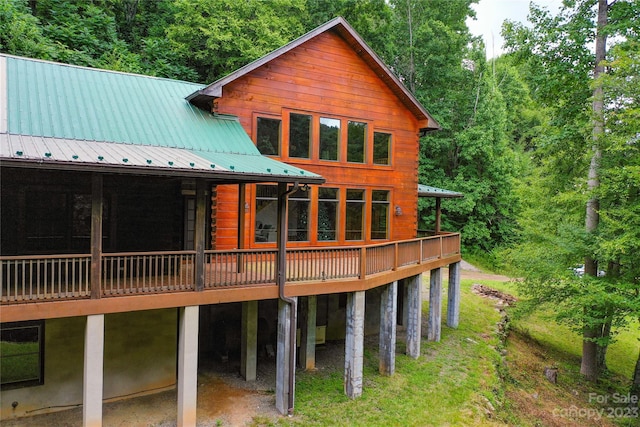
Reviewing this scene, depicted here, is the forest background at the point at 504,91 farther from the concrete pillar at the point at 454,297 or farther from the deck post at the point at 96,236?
the deck post at the point at 96,236

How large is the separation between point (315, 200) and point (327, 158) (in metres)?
1.54

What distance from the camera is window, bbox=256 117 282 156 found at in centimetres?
1316

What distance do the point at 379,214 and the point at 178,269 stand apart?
798cm

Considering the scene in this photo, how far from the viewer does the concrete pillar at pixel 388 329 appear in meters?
12.6

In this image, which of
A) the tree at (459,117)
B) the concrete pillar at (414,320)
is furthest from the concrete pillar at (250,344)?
the tree at (459,117)

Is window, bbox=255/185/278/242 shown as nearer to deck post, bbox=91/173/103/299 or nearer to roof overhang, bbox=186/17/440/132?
roof overhang, bbox=186/17/440/132

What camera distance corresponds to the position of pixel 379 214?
15.8m

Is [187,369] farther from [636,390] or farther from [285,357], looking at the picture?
[636,390]

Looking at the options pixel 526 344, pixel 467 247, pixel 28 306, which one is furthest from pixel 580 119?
pixel 28 306

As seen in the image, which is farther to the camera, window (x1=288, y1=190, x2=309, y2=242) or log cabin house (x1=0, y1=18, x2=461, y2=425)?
window (x1=288, y1=190, x2=309, y2=242)

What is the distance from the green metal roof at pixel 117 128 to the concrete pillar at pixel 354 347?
366 centimetres

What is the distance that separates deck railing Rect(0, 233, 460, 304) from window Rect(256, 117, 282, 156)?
3697mm

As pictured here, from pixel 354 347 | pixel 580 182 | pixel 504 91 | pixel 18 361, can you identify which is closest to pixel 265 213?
pixel 354 347

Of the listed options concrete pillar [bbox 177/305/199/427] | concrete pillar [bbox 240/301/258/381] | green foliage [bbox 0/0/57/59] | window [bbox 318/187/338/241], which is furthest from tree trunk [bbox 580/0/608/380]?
green foliage [bbox 0/0/57/59]
